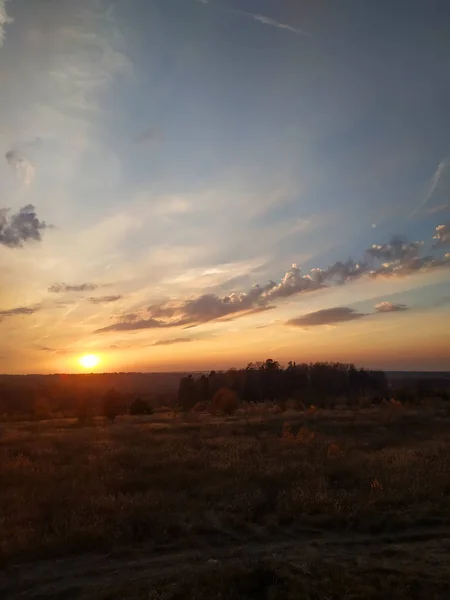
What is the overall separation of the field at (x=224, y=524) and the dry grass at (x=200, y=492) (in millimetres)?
43

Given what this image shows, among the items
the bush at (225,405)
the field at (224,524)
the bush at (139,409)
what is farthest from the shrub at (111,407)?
the field at (224,524)

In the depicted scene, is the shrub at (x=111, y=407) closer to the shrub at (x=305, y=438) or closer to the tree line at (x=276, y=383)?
the shrub at (x=305, y=438)

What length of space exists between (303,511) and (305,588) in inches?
190

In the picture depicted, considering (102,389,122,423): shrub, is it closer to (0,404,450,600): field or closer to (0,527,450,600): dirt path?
(0,404,450,600): field

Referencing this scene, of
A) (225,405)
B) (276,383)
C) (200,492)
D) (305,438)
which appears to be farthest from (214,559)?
(276,383)

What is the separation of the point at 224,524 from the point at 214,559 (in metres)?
2.27

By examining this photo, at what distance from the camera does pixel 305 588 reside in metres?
7.62

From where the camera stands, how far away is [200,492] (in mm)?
13750

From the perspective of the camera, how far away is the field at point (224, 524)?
8.07 m

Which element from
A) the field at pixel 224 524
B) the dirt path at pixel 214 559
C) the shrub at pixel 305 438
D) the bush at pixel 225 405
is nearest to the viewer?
Result: the field at pixel 224 524

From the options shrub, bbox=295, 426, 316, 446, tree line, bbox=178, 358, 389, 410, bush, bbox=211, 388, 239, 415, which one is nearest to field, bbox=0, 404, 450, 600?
shrub, bbox=295, 426, 316, 446

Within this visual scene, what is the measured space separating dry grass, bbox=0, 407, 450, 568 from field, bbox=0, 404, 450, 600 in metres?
0.04

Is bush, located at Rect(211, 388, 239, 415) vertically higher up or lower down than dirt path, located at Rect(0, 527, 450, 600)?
higher up

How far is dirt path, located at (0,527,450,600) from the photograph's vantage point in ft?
27.4
